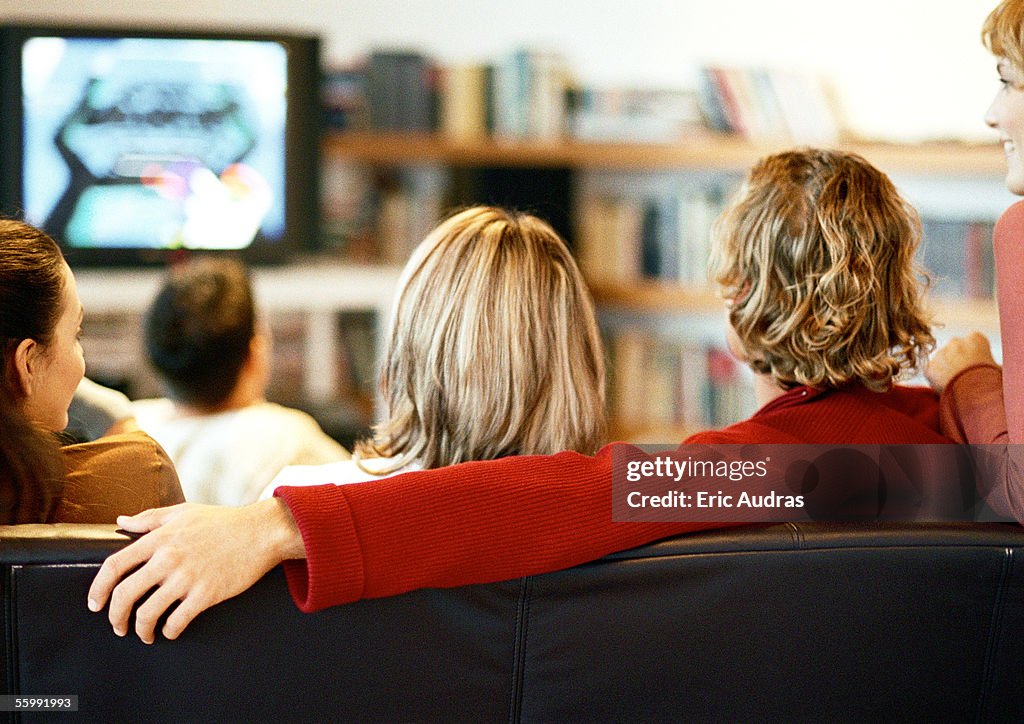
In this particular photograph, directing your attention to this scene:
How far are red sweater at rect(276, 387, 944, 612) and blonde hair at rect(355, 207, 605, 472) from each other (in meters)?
0.25

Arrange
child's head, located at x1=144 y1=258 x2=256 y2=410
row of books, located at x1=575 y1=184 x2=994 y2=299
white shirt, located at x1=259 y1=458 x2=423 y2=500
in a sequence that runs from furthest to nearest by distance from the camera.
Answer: row of books, located at x1=575 y1=184 x2=994 y2=299 → child's head, located at x1=144 y1=258 x2=256 y2=410 → white shirt, located at x1=259 y1=458 x2=423 y2=500

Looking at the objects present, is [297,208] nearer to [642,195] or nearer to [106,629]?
[642,195]

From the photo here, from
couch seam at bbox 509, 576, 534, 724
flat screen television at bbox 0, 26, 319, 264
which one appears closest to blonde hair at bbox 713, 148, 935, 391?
couch seam at bbox 509, 576, 534, 724

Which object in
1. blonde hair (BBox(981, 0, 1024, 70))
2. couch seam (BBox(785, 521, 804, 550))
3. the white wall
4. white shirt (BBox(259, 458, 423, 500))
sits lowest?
couch seam (BBox(785, 521, 804, 550))

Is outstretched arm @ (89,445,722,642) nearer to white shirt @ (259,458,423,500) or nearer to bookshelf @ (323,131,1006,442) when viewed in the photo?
white shirt @ (259,458,423,500)

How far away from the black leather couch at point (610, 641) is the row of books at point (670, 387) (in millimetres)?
2792

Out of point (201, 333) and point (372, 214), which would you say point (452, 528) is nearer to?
point (201, 333)

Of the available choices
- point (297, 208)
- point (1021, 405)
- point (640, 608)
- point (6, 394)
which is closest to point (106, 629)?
point (6, 394)

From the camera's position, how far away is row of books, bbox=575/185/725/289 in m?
3.84

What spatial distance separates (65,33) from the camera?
3.60 m

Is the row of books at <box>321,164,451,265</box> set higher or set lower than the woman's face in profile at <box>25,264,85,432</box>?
higher

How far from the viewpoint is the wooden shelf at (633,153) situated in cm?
346

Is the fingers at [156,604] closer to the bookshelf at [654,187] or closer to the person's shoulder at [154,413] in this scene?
the person's shoulder at [154,413]

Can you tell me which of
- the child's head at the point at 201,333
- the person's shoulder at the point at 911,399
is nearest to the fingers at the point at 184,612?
the person's shoulder at the point at 911,399
